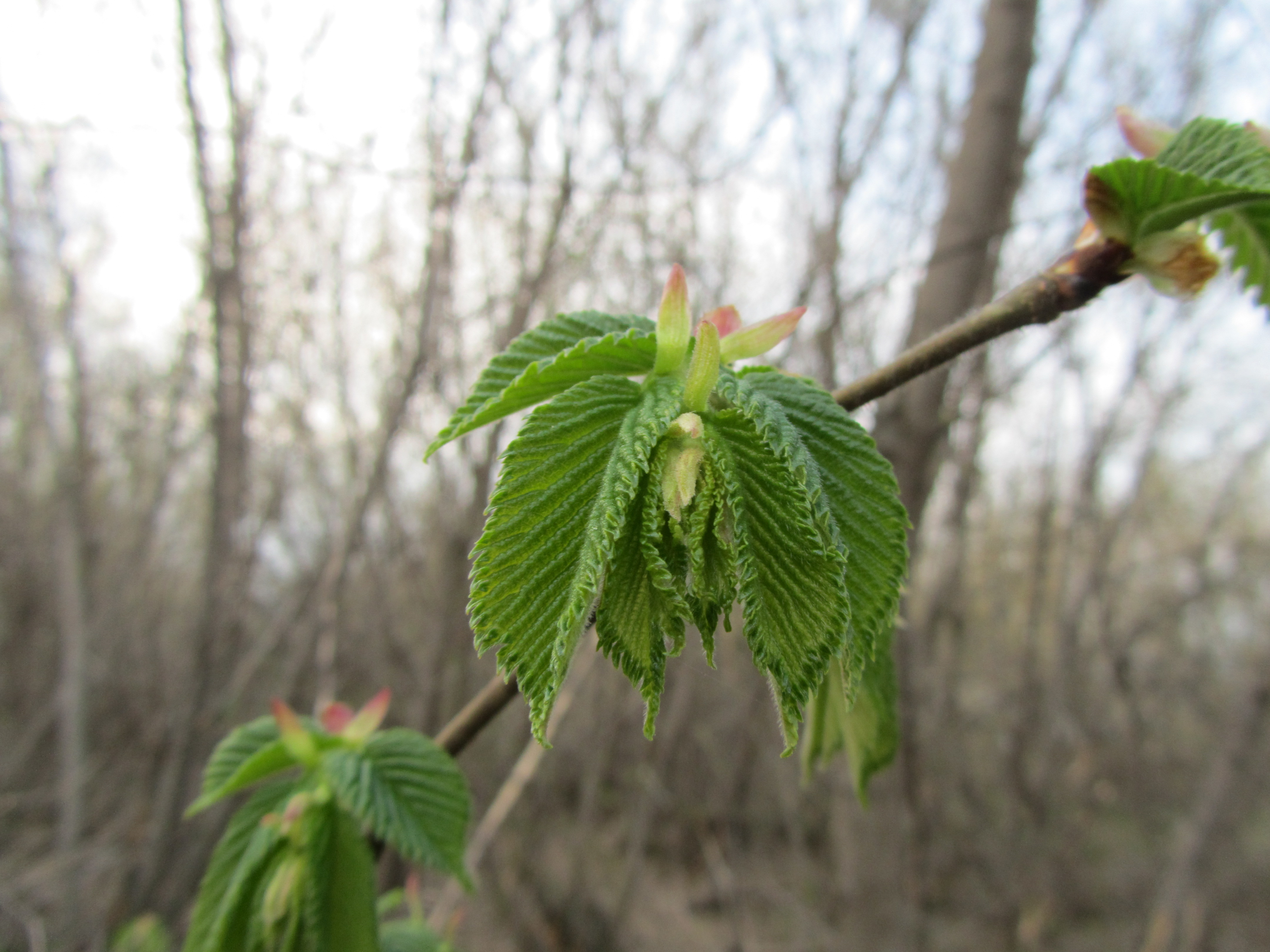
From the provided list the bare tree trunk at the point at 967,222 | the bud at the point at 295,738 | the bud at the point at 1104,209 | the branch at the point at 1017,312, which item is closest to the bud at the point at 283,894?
the bud at the point at 295,738

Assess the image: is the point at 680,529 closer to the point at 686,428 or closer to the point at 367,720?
the point at 686,428

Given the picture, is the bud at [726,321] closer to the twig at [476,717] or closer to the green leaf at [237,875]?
the twig at [476,717]

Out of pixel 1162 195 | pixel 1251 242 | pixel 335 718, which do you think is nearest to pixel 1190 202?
pixel 1162 195

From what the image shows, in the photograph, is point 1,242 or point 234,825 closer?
point 234,825

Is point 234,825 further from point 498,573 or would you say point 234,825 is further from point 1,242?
point 1,242

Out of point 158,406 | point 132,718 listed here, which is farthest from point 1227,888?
point 158,406

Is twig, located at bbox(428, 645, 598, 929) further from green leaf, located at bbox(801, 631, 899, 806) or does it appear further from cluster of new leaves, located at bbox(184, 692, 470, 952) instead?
green leaf, located at bbox(801, 631, 899, 806)
